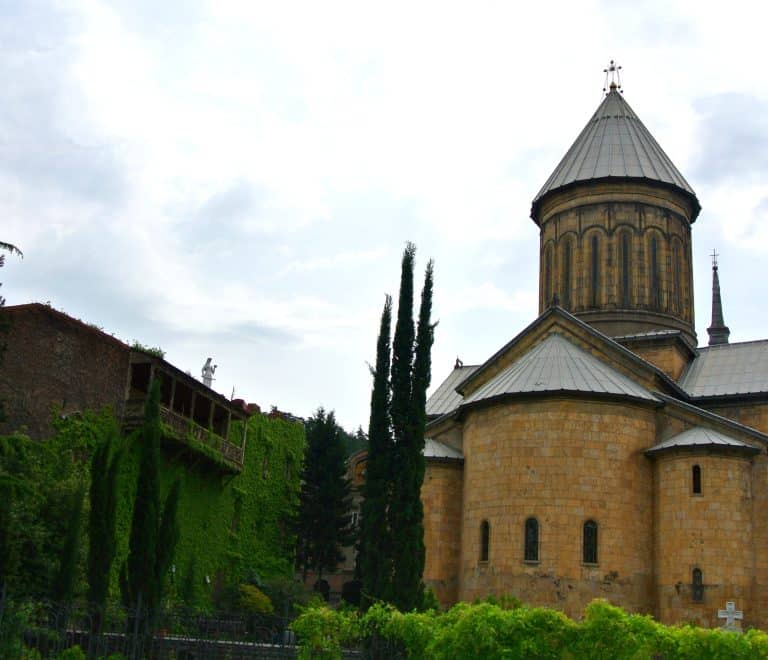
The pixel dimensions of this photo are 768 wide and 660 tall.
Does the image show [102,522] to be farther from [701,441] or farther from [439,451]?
[701,441]

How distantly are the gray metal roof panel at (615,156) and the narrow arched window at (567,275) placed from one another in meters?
1.74

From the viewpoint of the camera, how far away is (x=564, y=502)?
18.7 m

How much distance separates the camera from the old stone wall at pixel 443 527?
814 inches

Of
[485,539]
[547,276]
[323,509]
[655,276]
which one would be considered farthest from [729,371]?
[323,509]

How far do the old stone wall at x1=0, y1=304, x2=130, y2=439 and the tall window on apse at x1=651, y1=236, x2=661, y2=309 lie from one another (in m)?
13.3

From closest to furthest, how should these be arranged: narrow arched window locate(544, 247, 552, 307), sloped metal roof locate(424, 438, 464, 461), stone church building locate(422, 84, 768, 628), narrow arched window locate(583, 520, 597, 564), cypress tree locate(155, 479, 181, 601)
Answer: cypress tree locate(155, 479, 181, 601), stone church building locate(422, 84, 768, 628), narrow arched window locate(583, 520, 597, 564), sloped metal roof locate(424, 438, 464, 461), narrow arched window locate(544, 247, 552, 307)

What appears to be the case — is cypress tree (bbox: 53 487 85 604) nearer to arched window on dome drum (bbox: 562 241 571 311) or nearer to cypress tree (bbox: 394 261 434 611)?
cypress tree (bbox: 394 261 434 611)

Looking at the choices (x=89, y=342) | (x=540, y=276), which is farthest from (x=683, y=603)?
(x=89, y=342)

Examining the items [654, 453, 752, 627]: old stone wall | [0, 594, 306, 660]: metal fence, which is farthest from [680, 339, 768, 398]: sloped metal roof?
[0, 594, 306, 660]: metal fence

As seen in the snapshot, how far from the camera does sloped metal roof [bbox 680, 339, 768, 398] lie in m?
22.4

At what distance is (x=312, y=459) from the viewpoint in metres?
31.2

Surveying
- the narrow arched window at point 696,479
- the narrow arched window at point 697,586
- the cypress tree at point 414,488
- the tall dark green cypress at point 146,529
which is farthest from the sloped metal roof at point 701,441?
the tall dark green cypress at point 146,529

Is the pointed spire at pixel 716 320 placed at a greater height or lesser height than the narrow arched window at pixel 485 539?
greater

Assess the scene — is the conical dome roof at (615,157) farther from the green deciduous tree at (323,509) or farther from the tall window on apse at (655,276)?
the green deciduous tree at (323,509)
